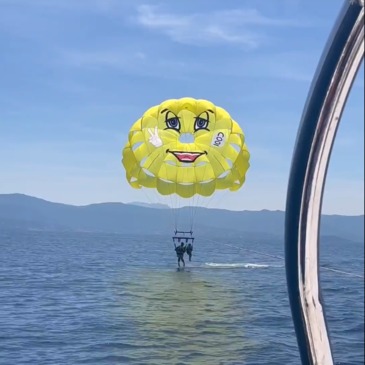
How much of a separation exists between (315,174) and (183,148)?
22.2 metres

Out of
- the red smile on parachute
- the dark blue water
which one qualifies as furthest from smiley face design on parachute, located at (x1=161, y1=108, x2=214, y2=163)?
the dark blue water

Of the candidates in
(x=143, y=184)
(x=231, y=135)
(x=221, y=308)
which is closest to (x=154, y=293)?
(x=221, y=308)

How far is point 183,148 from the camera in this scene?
24.2 metres

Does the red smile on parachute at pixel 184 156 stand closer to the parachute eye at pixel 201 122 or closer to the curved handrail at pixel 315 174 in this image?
the parachute eye at pixel 201 122

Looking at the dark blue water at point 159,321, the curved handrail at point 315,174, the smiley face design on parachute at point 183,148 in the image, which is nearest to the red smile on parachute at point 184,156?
the smiley face design on parachute at point 183,148

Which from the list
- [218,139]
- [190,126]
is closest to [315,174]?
[218,139]

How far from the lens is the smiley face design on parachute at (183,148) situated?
2373 centimetres

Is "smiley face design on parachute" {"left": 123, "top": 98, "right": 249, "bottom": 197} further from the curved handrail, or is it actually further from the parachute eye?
the curved handrail

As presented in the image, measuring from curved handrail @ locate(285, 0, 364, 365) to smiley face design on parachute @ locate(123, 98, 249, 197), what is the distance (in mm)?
21241

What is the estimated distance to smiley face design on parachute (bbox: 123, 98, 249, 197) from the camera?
23.7 meters

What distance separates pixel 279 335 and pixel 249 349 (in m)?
2.58

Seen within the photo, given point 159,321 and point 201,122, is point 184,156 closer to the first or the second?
point 201,122

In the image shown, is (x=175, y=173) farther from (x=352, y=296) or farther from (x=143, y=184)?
(x=352, y=296)

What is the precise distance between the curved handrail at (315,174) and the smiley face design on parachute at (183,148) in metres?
21.2
